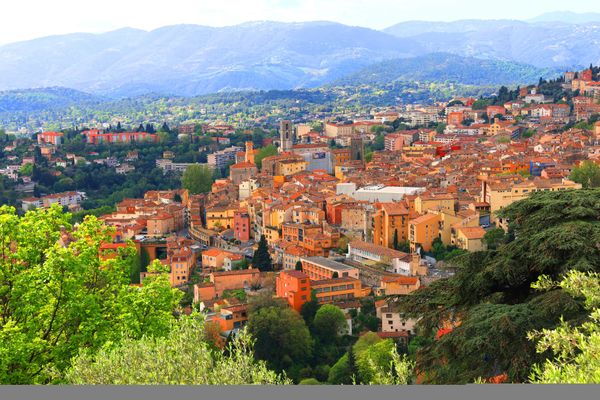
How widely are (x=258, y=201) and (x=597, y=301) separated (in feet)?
50.8

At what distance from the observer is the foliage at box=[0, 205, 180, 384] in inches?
175

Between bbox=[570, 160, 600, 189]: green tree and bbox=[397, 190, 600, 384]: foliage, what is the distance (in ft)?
38.8

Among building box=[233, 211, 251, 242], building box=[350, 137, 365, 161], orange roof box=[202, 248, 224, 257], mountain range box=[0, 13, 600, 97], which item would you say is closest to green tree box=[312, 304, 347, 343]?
orange roof box=[202, 248, 224, 257]

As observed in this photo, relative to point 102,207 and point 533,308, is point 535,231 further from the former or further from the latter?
point 102,207

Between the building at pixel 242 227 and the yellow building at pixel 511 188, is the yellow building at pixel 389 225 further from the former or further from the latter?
the building at pixel 242 227

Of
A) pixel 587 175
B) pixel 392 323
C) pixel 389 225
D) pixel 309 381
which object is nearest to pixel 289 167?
pixel 389 225

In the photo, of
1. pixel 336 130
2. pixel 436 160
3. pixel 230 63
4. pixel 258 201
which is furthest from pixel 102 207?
pixel 230 63

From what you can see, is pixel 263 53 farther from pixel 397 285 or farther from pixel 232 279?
pixel 397 285

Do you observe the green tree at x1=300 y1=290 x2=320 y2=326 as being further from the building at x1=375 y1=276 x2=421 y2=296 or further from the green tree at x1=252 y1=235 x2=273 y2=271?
the green tree at x1=252 y1=235 x2=273 y2=271

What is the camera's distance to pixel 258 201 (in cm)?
1862

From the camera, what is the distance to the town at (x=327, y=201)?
42.4 ft

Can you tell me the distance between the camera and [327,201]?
17.5m

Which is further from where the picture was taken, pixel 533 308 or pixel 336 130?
pixel 336 130

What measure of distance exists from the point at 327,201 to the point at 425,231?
9.99 ft
